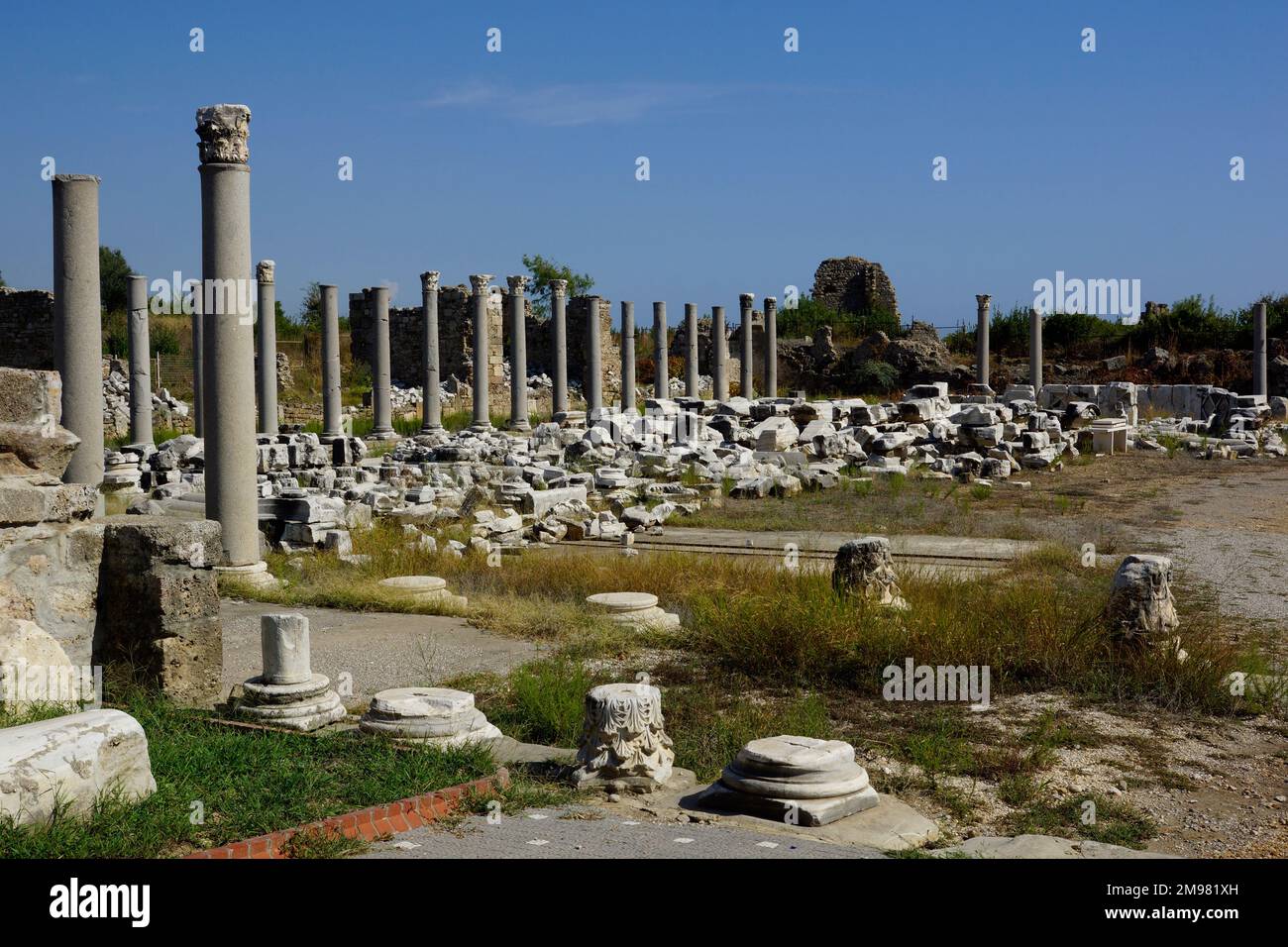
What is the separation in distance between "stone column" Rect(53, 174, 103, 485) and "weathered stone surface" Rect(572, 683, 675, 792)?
26.7 ft

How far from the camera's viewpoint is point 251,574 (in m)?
11.3

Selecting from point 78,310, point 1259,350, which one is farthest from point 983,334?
point 78,310

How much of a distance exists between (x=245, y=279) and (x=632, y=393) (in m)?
23.8

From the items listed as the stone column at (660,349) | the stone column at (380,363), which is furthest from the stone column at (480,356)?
the stone column at (660,349)

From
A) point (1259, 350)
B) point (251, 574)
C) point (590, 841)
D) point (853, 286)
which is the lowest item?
point (590, 841)

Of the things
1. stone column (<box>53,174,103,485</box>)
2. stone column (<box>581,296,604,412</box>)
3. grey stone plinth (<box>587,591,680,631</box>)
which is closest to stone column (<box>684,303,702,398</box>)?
stone column (<box>581,296,604,412</box>)

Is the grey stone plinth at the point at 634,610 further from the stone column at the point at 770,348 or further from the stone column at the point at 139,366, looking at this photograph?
the stone column at the point at 770,348

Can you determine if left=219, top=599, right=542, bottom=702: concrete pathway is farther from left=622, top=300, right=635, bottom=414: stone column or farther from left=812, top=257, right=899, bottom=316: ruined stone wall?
left=812, top=257, right=899, bottom=316: ruined stone wall

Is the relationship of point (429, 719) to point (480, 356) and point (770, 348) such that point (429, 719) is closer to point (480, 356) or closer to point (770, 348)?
point (480, 356)

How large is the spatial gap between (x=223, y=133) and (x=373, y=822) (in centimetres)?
765

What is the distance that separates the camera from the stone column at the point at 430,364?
26.5 metres
